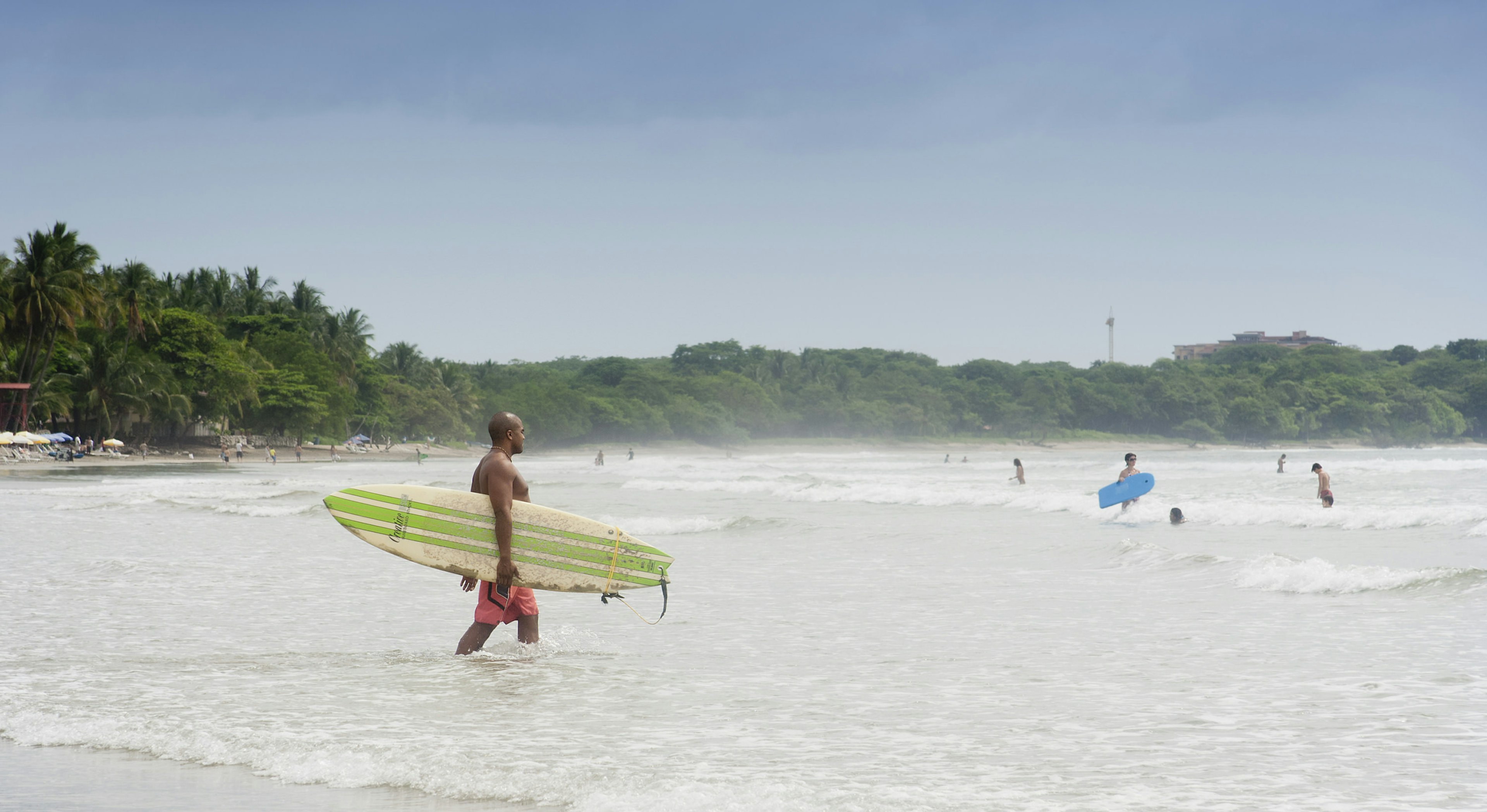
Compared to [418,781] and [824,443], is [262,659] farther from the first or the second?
[824,443]

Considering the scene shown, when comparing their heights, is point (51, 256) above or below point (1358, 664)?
above

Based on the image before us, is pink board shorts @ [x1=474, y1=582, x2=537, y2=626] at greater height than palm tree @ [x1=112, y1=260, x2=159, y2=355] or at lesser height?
lesser

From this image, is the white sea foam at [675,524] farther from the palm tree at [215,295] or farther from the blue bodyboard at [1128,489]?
the palm tree at [215,295]

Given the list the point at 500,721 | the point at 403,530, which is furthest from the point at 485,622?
the point at 500,721

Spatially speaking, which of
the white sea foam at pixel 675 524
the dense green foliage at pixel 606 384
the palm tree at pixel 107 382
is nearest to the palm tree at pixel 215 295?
the dense green foliage at pixel 606 384

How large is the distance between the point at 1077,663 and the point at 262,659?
5.12 meters

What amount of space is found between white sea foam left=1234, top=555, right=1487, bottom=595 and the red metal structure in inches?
2300

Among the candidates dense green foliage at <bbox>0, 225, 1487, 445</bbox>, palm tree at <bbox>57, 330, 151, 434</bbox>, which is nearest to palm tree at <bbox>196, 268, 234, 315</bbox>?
dense green foliage at <bbox>0, 225, 1487, 445</bbox>

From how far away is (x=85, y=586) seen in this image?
10141 mm

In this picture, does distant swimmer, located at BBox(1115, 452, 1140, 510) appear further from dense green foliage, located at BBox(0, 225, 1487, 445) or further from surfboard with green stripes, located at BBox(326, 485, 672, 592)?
dense green foliage, located at BBox(0, 225, 1487, 445)

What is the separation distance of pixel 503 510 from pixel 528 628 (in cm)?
90

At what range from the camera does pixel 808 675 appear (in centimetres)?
649

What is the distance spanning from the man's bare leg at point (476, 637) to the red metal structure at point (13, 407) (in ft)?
187

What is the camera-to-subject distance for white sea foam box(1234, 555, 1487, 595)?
394 inches
